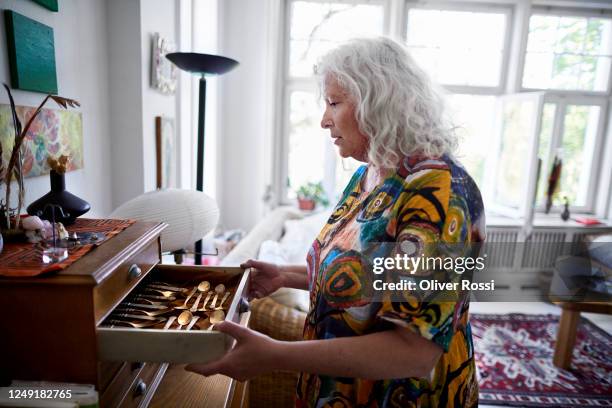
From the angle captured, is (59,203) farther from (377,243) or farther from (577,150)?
(577,150)

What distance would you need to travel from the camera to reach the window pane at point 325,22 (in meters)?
3.82

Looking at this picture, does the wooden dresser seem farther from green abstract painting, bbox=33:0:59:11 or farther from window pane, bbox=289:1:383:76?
window pane, bbox=289:1:383:76

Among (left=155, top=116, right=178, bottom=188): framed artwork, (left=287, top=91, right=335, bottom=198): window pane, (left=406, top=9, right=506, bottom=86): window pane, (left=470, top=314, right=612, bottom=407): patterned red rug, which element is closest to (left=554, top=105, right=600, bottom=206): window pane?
(left=406, top=9, right=506, bottom=86): window pane

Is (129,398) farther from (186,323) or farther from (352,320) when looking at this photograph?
(352,320)

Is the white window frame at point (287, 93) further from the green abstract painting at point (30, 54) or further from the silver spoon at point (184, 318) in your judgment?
the silver spoon at point (184, 318)

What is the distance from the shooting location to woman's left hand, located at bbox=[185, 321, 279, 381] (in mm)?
718

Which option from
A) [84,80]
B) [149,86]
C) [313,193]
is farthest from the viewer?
[313,193]

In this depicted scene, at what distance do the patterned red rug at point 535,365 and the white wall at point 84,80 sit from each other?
223 cm

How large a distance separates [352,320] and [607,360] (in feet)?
9.31

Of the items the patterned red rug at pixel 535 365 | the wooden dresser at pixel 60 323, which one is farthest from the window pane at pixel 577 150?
the wooden dresser at pixel 60 323

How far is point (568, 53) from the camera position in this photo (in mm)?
3967

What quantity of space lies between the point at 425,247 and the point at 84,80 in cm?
129

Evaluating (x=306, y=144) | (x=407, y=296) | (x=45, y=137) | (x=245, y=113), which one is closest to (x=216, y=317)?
(x=407, y=296)

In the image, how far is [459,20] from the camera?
391 centimetres
